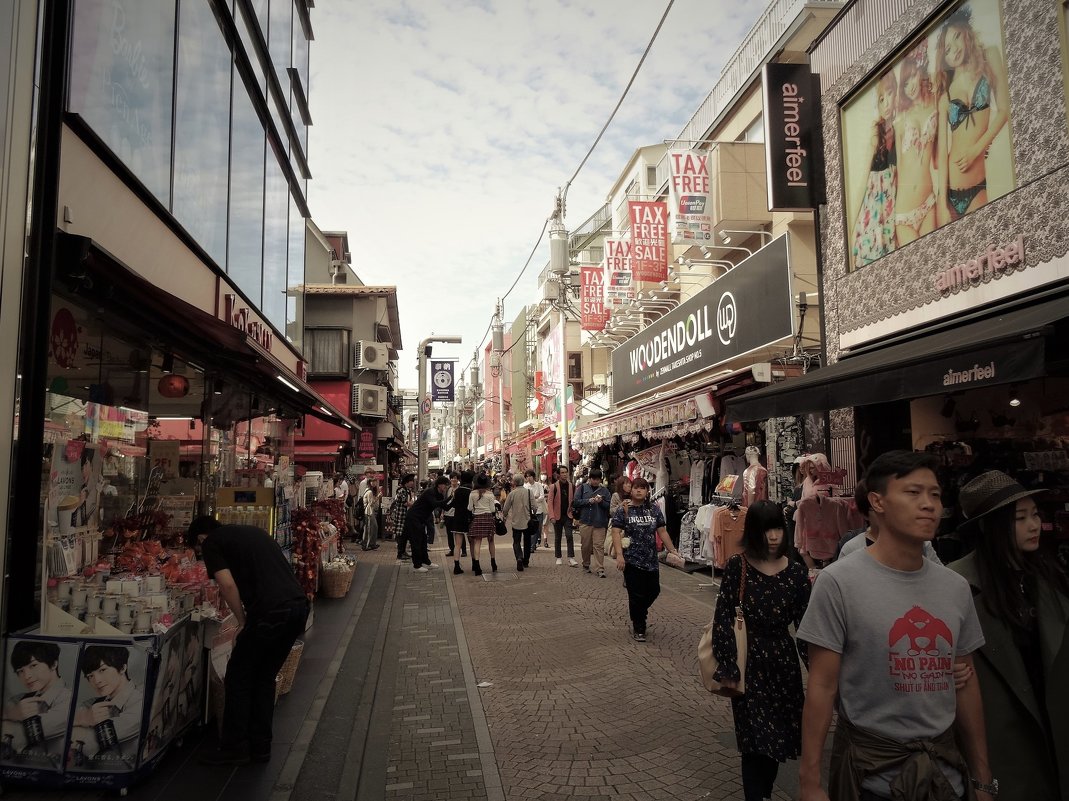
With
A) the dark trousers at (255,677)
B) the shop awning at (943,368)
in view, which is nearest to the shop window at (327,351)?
the shop awning at (943,368)

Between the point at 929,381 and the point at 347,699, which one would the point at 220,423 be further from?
the point at 929,381

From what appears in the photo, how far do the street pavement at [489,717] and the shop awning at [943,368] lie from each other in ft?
9.20

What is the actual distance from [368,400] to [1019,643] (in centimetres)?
2615

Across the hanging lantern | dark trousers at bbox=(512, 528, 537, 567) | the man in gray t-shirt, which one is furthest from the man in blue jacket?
the man in gray t-shirt

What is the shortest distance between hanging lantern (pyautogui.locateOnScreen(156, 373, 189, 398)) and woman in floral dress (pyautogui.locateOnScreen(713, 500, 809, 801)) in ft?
20.3

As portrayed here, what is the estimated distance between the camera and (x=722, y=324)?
13.9m

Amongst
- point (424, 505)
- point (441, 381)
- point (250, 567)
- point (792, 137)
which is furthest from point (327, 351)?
point (250, 567)

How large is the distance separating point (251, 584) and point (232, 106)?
7591 millimetres

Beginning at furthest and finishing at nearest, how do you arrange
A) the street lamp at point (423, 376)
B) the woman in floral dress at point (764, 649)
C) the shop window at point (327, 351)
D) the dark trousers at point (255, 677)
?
the shop window at point (327, 351)
the street lamp at point (423, 376)
the dark trousers at point (255, 677)
the woman in floral dress at point (764, 649)

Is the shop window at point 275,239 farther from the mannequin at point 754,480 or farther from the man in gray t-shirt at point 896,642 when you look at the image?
the man in gray t-shirt at point 896,642

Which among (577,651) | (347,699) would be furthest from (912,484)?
(577,651)

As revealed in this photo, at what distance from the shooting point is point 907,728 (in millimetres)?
2482

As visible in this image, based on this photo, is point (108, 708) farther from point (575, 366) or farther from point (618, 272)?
point (575, 366)

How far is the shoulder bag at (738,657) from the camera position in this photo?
380 cm
